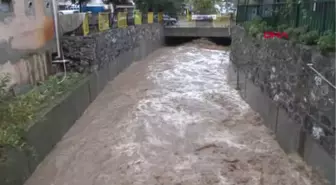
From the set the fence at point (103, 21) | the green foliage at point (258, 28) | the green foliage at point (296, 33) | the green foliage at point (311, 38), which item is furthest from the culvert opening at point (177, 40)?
the green foliage at point (311, 38)

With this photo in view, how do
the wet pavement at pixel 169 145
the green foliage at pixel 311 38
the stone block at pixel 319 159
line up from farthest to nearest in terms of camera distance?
the green foliage at pixel 311 38
the wet pavement at pixel 169 145
the stone block at pixel 319 159

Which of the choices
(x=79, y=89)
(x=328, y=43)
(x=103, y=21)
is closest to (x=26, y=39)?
(x=79, y=89)

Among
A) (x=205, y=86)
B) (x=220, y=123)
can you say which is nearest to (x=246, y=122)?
(x=220, y=123)

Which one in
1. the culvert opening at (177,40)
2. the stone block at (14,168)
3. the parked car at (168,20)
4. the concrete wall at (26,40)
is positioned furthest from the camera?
the culvert opening at (177,40)

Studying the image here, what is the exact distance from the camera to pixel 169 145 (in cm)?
625

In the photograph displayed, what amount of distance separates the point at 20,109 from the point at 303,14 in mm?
5131

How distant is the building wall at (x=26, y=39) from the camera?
21.3ft

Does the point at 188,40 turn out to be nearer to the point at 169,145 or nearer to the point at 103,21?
the point at 103,21

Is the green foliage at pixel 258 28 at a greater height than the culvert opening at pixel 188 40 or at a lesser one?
greater

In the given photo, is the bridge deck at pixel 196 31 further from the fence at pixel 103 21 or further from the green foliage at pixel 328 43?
the green foliage at pixel 328 43

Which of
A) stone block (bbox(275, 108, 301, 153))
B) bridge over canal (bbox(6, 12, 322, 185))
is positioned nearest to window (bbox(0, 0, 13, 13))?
bridge over canal (bbox(6, 12, 322, 185))

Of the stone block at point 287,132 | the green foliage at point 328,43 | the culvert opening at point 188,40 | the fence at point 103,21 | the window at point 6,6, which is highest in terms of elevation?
the window at point 6,6

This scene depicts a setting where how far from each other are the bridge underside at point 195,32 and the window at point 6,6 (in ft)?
54.0

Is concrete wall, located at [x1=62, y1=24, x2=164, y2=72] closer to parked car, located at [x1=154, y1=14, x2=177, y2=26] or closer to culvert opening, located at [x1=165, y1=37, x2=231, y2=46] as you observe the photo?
parked car, located at [x1=154, y1=14, x2=177, y2=26]
